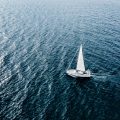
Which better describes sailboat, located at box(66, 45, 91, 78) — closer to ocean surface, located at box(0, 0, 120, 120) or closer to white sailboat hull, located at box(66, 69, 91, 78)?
white sailboat hull, located at box(66, 69, 91, 78)

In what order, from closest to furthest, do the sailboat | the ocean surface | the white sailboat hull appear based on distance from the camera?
the ocean surface, the white sailboat hull, the sailboat

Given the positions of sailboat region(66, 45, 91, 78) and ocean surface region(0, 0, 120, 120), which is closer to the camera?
ocean surface region(0, 0, 120, 120)

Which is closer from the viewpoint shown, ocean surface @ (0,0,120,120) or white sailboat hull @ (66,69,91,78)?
ocean surface @ (0,0,120,120)

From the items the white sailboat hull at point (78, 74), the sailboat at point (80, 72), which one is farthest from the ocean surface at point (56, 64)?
the sailboat at point (80, 72)

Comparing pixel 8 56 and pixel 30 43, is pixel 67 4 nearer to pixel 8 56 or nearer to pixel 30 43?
pixel 30 43

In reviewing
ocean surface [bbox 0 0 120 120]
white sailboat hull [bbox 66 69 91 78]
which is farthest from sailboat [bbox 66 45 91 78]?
ocean surface [bbox 0 0 120 120]

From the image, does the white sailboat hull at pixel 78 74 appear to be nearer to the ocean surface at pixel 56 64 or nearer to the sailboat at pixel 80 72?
the sailboat at pixel 80 72

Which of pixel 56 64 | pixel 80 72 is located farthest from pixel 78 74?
pixel 56 64

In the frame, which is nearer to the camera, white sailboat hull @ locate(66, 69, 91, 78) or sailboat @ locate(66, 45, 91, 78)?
white sailboat hull @ locate(66, 69, 91, 78)

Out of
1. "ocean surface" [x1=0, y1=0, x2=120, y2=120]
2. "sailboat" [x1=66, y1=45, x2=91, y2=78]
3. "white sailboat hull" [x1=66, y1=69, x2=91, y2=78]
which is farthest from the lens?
"sailboat" [x1=66, y1=45, x2=91, y2=78]
